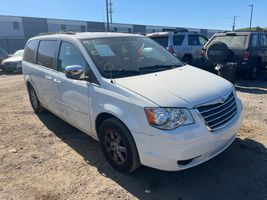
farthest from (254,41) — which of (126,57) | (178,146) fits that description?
(178,146)

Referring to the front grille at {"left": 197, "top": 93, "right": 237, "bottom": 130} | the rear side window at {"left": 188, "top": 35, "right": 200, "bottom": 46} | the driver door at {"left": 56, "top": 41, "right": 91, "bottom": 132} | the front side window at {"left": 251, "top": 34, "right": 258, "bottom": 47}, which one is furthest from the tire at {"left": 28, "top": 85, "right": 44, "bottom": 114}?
the rear side window at {"left": 188, "top": 35, "right": 200, "bottom": 46}

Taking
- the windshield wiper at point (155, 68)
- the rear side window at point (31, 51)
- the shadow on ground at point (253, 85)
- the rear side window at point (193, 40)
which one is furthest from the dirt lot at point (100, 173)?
the rear side window at point (193, 40)

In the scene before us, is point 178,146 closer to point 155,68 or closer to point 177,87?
point 177,87

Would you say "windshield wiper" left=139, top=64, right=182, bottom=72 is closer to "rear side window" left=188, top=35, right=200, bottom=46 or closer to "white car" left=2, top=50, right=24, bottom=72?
"rear side window" left=188, top=35, right=200, bottom=46

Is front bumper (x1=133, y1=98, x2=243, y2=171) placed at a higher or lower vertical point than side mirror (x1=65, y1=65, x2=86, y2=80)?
lower

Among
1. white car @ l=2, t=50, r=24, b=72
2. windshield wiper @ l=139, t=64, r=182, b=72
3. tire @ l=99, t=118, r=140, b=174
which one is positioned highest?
windshield wiper @ l=139, t=64, r=182, b=72

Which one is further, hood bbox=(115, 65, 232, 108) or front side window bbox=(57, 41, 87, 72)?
front side window bbox=(57, 41, 87, 72)

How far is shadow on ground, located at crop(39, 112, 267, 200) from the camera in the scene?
318cm

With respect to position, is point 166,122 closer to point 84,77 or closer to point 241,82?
point 84,77

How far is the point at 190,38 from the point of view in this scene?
1285 cm

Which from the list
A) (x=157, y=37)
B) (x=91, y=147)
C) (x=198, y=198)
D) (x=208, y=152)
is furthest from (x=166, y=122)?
(x=157, y=37)

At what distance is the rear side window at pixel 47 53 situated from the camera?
485cm

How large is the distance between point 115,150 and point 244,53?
23.9 ft

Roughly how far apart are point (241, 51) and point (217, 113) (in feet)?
22.6
